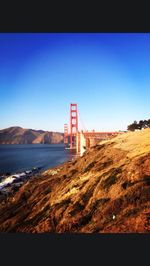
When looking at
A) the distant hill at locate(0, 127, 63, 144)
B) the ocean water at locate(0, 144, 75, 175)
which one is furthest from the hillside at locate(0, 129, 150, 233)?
the distant hill at locate(0, 127, 63, 144)

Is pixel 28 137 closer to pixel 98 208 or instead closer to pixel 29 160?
pixel 29 160

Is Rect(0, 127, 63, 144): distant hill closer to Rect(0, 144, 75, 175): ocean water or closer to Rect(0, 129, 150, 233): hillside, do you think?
Rect(0, 144, 75, 175): ocean water

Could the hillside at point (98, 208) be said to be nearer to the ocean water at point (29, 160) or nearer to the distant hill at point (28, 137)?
the ocean water at point (29, 160)

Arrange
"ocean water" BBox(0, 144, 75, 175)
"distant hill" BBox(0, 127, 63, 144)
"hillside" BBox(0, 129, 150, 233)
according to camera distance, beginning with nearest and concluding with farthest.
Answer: "hillside" BBox(0, 129, 150, 233) → "ocean water" BBox(0, 144, 75, 175) → "distant hill" BBox(0, 127, 63, 144)

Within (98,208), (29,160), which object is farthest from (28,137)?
(98,208)

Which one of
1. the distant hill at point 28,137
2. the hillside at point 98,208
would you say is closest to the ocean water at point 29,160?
the hillside at point 98,208

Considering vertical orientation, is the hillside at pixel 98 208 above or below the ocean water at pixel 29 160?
above

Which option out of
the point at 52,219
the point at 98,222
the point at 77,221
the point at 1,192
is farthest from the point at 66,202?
the point at 1,192
